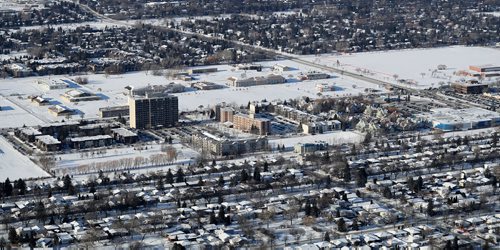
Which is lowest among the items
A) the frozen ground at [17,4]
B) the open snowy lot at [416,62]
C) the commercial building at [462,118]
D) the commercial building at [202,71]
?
the commercial building at [202,71]

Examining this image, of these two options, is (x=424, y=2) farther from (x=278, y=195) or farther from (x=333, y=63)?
(x=278, y=195)

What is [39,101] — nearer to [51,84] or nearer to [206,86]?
[51,84]

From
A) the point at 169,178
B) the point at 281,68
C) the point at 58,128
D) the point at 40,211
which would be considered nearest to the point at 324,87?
the point at 281,68

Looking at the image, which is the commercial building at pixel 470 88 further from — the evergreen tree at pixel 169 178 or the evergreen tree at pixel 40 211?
the evergreen tree at pixel 40 211

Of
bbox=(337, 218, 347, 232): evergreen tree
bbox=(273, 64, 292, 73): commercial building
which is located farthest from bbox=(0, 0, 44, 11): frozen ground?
bbox=(337, 218, 347, 232): evergreen tree

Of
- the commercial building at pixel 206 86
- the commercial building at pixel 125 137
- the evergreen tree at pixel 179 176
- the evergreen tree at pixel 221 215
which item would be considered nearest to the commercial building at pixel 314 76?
the commercial building at pixel 206 86

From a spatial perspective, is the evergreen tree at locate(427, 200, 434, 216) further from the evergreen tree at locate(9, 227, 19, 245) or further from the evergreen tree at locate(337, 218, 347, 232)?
the evergreen tree at locate(9, 227, 19, 245)

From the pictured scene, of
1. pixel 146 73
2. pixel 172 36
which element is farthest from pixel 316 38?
pixel 146 73
